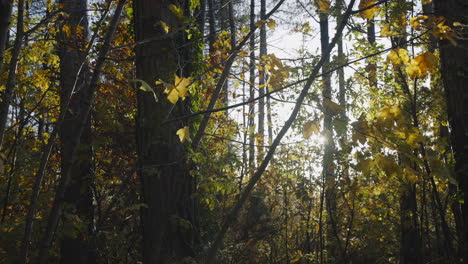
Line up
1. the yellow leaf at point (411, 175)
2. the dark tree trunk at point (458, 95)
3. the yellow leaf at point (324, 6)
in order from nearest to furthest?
the yellow leaf at point (411, 175)
the yellow leaf at point (324, 6)
the dark tree trunk at point (458, 95)

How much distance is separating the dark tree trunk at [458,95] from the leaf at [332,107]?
6.88 feet

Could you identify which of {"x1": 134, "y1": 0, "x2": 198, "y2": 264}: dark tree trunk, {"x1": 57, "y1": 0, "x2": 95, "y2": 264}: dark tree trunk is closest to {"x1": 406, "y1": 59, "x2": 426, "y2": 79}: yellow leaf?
{"x1": 134, "y1": 0, "x2": 198, "y2": 264}: dark tree trunk

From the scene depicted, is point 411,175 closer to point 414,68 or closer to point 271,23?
point 414,68

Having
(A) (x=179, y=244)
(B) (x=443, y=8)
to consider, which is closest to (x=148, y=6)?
(A) (x=179, y=244)

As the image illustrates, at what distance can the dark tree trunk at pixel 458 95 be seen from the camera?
2787 mm

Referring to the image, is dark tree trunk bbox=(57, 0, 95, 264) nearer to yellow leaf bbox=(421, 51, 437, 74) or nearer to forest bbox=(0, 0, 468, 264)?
forest bbox=(0, 0, 468, 264)

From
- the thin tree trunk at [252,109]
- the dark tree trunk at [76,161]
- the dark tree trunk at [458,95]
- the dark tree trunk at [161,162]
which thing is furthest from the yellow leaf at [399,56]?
the dark tree trunk at [76,161]

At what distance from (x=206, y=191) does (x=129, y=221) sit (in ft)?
8.34

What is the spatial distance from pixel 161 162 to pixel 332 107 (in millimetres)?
1067

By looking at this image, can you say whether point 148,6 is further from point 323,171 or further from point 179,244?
point 323,171

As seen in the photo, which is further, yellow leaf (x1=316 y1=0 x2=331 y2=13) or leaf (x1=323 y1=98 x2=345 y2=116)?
yellow leaf (x1=316 y1=0 x2=331 y2=13)

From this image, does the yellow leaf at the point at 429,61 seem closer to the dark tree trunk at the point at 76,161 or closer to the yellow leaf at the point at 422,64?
the yellow leaf at the point at 422,64

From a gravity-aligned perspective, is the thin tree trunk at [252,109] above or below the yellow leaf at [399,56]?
above

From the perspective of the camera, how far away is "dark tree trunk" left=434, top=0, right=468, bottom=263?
110 inches
